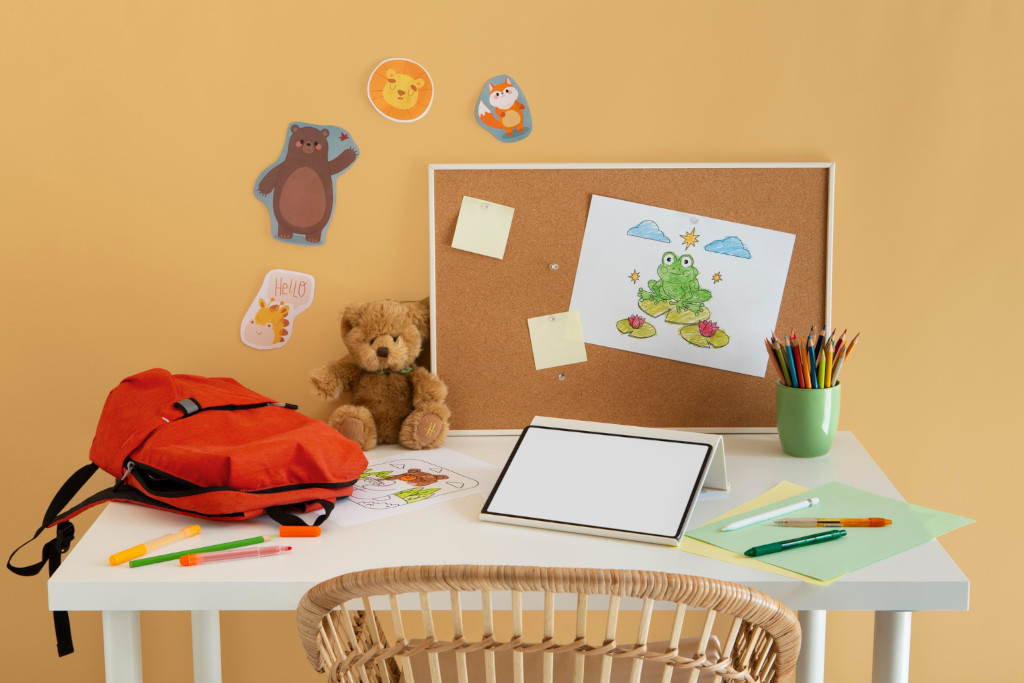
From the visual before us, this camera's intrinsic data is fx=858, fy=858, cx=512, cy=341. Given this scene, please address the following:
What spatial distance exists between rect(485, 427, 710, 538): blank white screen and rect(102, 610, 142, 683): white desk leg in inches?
17.3

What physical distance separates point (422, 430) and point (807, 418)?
0.59 m

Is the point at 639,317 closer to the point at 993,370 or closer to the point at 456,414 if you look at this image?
the point at 456,414

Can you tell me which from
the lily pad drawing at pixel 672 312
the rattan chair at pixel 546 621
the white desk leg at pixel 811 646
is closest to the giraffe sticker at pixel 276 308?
the lily pad drawing at pixel 672 312

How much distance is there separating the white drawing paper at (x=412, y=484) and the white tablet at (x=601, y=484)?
0.27ft

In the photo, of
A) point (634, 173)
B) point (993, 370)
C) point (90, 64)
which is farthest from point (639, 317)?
point (90, 64)

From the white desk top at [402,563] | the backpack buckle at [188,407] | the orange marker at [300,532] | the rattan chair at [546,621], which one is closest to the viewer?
the rattan chair at [546,621]

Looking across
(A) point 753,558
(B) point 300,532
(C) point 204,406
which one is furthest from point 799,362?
(C) point 204,406

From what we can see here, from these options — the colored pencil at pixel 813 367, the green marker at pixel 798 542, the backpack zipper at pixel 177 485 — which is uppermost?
the colored pencil at pixel 813 367

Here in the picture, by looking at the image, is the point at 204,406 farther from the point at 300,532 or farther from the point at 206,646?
the point at 206,646

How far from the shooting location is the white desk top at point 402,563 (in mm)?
932

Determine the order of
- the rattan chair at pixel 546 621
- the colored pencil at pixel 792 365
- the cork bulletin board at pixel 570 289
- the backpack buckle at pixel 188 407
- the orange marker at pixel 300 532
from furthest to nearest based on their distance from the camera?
the cork bulletin board at pixel 570 289, the colored pencil at pixel 792 365, the backpack buckle at pixel 188 407, the orange marker at pixel 300 532, the rattan chair at pixel 546 621

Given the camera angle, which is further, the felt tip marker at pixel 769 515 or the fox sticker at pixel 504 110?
the fox sticker at pixel 504 110

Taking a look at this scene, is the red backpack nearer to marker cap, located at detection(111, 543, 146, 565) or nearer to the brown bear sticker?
marker cap, located at detection(111, 543, 146, 565)

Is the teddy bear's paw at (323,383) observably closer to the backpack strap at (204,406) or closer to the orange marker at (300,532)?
the backpack strap at (204,406)
